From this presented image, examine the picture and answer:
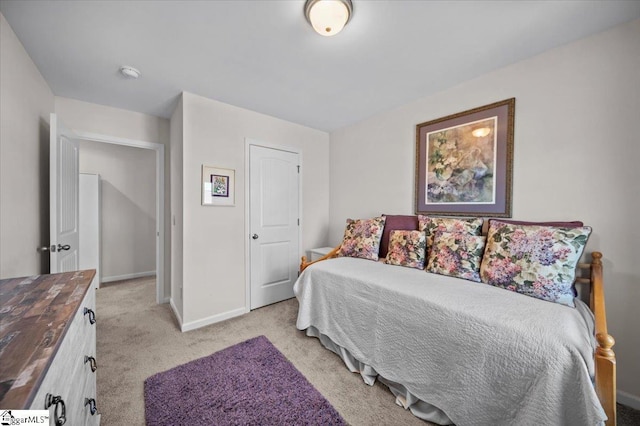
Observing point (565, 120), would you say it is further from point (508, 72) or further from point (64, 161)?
point (64, 161)

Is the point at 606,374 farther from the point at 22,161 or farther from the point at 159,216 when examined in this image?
the point at 159,216

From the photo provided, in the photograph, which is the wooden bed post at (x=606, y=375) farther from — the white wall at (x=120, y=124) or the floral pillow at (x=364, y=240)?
the white wall at (x=120, y=124)

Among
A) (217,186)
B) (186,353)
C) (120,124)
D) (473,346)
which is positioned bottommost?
(186,353)

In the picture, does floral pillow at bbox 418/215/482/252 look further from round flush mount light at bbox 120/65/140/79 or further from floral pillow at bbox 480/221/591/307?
round flush mount light at bbox 120/65/140/79

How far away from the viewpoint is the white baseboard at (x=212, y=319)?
2.45 meters

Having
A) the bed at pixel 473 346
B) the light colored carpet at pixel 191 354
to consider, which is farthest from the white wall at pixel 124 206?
the bed at pixel 473 346

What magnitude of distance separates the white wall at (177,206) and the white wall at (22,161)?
98cm

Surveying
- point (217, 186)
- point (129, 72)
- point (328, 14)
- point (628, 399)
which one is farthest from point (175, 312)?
point (628, 399)

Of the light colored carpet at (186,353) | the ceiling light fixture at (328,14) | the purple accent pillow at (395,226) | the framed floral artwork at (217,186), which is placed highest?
the ceiling light fixture at (328,14)

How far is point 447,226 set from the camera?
2168mm

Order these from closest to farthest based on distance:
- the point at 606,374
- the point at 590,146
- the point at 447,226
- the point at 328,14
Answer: the point at 606,374 < the point at 328,14 < the point at 590,146 < the point at 447,226

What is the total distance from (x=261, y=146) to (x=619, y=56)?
3.05 meters

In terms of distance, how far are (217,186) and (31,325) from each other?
2.04 metres

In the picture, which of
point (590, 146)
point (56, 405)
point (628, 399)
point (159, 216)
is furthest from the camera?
point (159, 216)
